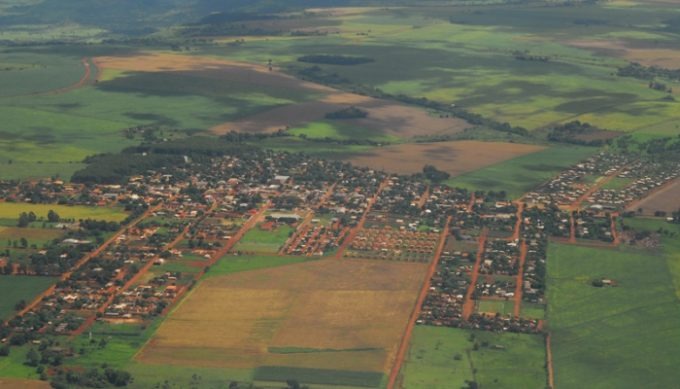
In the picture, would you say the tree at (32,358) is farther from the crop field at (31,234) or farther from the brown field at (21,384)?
the crop field at (31,234)

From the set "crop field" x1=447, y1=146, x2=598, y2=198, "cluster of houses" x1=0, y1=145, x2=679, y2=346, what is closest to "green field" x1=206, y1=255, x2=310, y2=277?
"cluster of houses" x1=0, y1=145, x2=679, y2=346

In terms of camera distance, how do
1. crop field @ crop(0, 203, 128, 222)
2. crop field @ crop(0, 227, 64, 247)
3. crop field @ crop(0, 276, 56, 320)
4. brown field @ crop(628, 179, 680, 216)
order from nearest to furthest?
crop field @ crop(0, 276, 56, 320) → crop field @ crop(0, 227, 64, 247) → crop field @ crop(0, 203, 128, 222) → brown field @ crop(628, 179, 680, 216)

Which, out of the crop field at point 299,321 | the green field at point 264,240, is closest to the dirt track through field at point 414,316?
the crop field at point 299,321

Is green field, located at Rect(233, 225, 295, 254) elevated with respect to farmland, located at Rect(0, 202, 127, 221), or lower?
lower

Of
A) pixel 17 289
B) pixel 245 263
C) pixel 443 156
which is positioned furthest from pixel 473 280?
pixel 443 156

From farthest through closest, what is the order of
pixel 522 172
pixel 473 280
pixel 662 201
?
pixel 522 172
pixel 662 201
pixel 473 280

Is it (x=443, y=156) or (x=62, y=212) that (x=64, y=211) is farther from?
(x=443, y=156)

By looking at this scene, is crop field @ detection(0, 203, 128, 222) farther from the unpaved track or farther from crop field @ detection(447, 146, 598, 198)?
crop field @ detection(447, 146, 598, 198)
